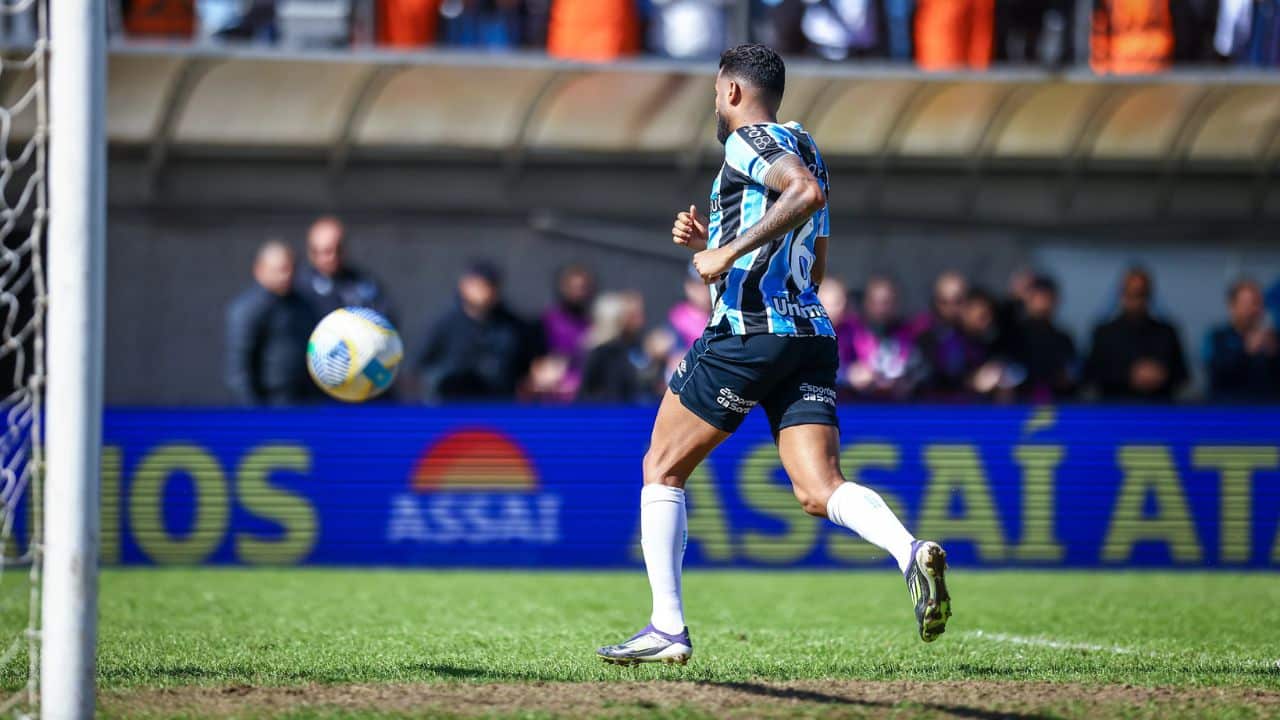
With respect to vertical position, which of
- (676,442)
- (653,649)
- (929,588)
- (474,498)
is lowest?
(474,498)

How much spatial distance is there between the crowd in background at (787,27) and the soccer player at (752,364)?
813 centimetres

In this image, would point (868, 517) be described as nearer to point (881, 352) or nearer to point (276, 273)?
point (276, 273)

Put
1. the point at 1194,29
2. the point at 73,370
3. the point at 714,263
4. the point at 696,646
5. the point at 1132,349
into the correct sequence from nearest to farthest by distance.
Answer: the point at 73,370, the point at 714,263, the point at 696,646, the point at 1132,349, the point at 1194,29

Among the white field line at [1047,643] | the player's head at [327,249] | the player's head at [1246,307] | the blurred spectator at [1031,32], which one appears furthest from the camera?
the blurred spectator at [1031,32]

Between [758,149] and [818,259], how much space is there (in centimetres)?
60

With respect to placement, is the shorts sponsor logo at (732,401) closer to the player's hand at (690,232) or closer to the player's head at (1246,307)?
the player's hand at (690,232)

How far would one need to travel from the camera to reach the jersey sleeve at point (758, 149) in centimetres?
577

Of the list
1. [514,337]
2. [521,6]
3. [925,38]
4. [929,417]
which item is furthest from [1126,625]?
[521,6]

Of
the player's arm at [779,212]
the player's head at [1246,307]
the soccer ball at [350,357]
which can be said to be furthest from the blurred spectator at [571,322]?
the player's arm at [779,212]

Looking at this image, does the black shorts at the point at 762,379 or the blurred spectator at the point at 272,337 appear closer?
the black shorts at the point at 762,379

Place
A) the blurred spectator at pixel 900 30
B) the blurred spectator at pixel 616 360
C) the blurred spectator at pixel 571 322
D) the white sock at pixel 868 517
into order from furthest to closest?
the blurred spectator at pixel 900 30, the blurred spectator at pixel 571 322, the blurred spectator at pixel 616 360, the white sock at pixel 868 517

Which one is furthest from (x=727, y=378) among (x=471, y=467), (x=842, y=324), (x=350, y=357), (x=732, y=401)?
(x=842, y=324)

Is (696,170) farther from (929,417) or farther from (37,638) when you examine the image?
(37,638)

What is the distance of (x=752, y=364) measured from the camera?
5.93m
